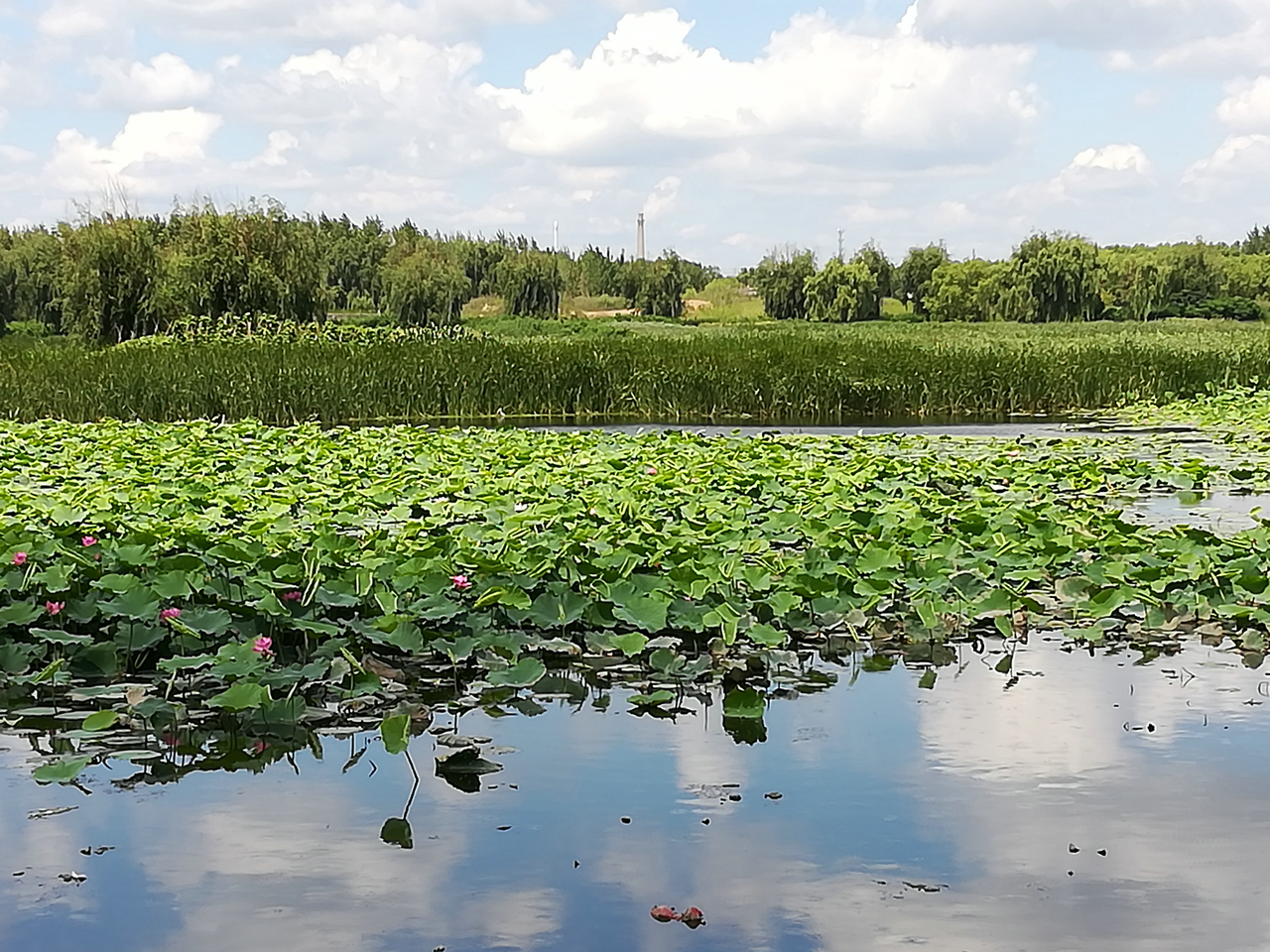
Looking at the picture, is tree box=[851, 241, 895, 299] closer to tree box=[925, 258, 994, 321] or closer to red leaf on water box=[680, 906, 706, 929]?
tree box=[925, 258, 994, 321]

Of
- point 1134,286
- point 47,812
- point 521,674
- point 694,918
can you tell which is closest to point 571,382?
point 521,674

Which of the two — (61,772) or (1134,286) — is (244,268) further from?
(1134,286)

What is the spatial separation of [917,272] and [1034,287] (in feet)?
37.5

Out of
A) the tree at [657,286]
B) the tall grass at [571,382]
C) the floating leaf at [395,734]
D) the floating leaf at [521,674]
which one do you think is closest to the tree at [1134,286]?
the tree at [657,286]

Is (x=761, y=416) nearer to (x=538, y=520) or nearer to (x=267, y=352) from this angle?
(x=267, y=352)

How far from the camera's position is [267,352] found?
17438mm

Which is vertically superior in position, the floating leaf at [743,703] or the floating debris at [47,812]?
the floating leaf at [743,703]

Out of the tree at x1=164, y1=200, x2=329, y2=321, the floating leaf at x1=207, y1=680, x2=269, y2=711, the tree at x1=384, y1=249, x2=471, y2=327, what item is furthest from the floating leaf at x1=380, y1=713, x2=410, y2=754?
the tree at x1=384, y1=249, x2=471, y2=327

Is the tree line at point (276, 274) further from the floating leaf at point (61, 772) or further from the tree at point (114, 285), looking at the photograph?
the floating leaf at point (61, 772)

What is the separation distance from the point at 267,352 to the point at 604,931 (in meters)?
15.4

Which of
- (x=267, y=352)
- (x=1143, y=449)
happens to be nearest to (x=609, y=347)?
(x=267, y=352)

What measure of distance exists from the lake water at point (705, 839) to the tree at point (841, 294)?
163 feet

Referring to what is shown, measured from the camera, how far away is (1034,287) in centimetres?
5269

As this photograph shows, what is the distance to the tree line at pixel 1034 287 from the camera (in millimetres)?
52562
